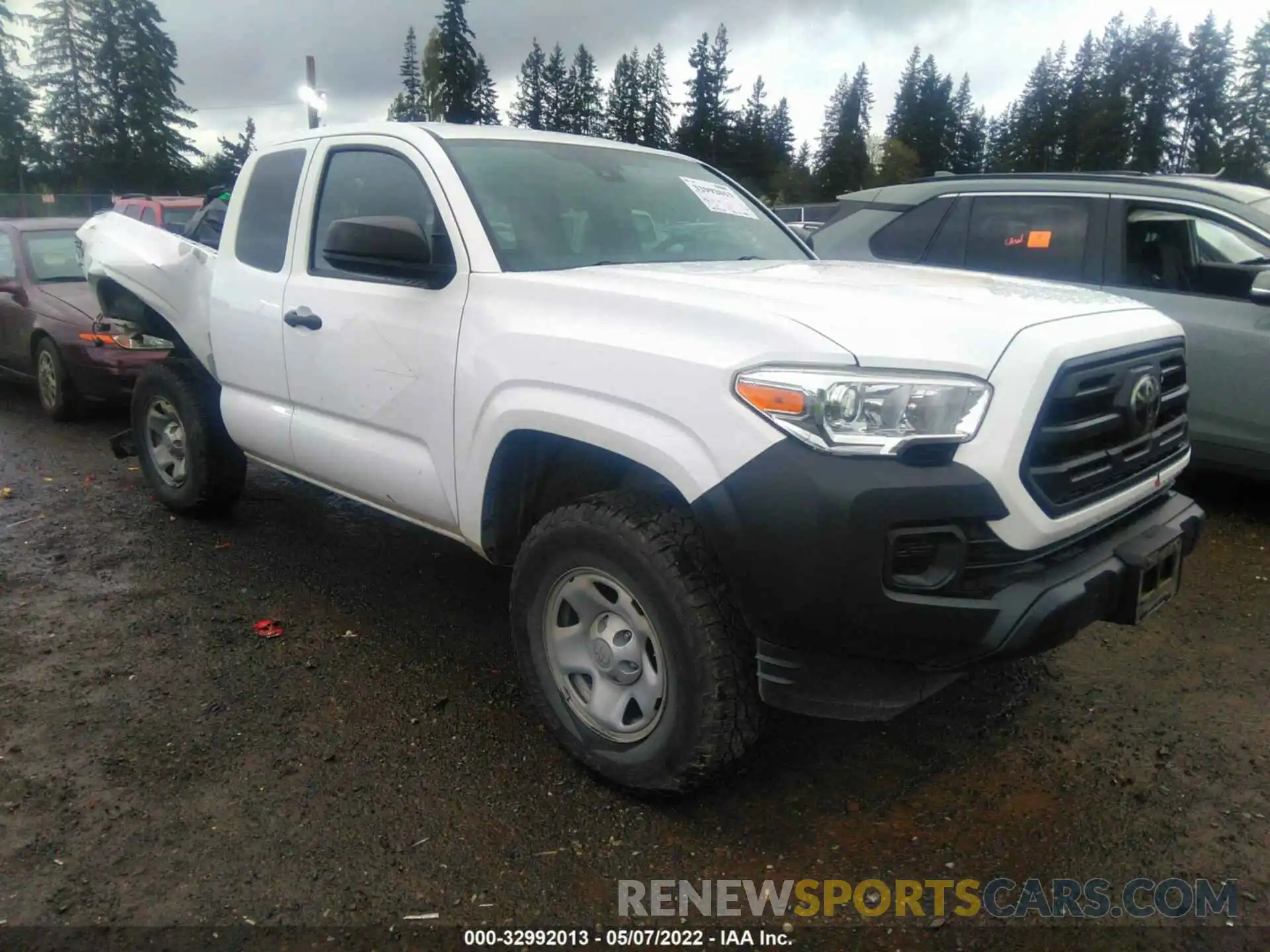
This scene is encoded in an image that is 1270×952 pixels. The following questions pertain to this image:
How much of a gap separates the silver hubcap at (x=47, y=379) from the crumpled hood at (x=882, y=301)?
6339mm

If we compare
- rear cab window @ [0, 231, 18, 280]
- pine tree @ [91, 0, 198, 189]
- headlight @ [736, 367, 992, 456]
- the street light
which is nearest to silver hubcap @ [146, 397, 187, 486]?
headlight @ [736, 367, 992, 456]

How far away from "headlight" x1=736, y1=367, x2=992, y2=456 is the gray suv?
11.6 feet

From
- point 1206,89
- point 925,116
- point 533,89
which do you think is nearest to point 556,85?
point 533,89

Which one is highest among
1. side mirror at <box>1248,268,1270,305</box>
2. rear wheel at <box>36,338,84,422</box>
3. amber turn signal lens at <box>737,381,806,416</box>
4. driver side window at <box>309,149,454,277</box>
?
driver side window at <box>309,149,454,277</box>

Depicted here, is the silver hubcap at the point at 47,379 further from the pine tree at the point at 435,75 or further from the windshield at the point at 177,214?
the pine tree at the point at 435,75

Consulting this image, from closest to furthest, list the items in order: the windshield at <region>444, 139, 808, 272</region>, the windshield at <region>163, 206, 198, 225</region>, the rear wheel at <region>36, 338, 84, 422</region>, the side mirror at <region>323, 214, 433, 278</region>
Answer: the side mirror at <region>323, 214, 433, 278</region>, the windshield at <region>444, 139, 808, 272</region>, the rear wheel at <region>36, 338, 84, 422</region>, the windshield at <region>163, 206, 198, 225</region>

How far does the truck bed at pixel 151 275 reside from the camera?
473 cm

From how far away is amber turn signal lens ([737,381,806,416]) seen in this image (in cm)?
234

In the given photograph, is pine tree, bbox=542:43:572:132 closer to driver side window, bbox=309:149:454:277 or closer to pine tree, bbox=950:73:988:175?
pine tree, bbox=950:73:988:175

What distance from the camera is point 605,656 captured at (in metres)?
2.85

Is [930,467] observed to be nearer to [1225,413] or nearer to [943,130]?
[1225,413]

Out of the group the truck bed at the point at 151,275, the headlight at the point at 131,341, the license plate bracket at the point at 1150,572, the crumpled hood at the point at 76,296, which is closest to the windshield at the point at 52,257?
the crumpled hood at the point at 76,296

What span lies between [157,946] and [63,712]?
1386 millimetres

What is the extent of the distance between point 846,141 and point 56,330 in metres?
98.8
